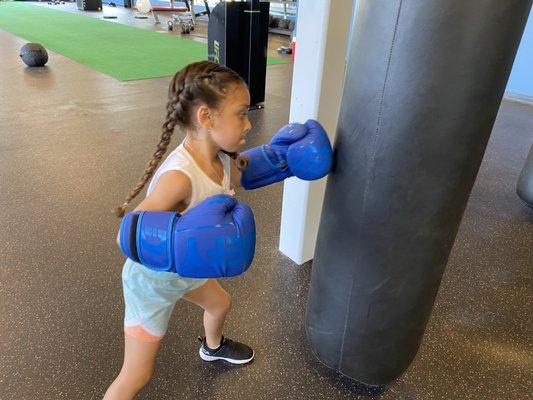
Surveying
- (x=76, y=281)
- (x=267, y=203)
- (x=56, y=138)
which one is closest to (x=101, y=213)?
(x=76, y=281)

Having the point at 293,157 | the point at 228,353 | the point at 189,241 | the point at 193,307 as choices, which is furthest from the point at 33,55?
the point at 189,241

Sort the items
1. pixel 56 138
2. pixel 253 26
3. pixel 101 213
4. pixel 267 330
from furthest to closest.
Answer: pixel 253 26 < pixel 56 138 < pixel 101 213 < pixel 267 330

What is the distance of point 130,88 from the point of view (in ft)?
13.0

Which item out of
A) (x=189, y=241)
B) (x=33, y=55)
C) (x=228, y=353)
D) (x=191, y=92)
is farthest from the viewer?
(x=33, y=55)

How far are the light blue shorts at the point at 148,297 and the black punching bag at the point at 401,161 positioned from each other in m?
0.38

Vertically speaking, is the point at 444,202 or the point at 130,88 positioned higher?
the point at 444,202

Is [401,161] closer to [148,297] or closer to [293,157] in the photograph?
[293,157]

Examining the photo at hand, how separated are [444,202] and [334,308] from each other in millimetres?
380

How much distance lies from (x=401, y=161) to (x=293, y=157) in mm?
228

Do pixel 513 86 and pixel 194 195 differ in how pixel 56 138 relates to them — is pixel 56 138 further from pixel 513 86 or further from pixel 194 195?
pixel 513 86

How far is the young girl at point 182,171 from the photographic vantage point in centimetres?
79

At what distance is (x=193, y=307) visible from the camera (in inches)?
55.2

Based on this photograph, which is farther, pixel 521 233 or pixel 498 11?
pixel 521 233

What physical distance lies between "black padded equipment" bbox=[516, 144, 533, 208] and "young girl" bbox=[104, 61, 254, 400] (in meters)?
1.79
